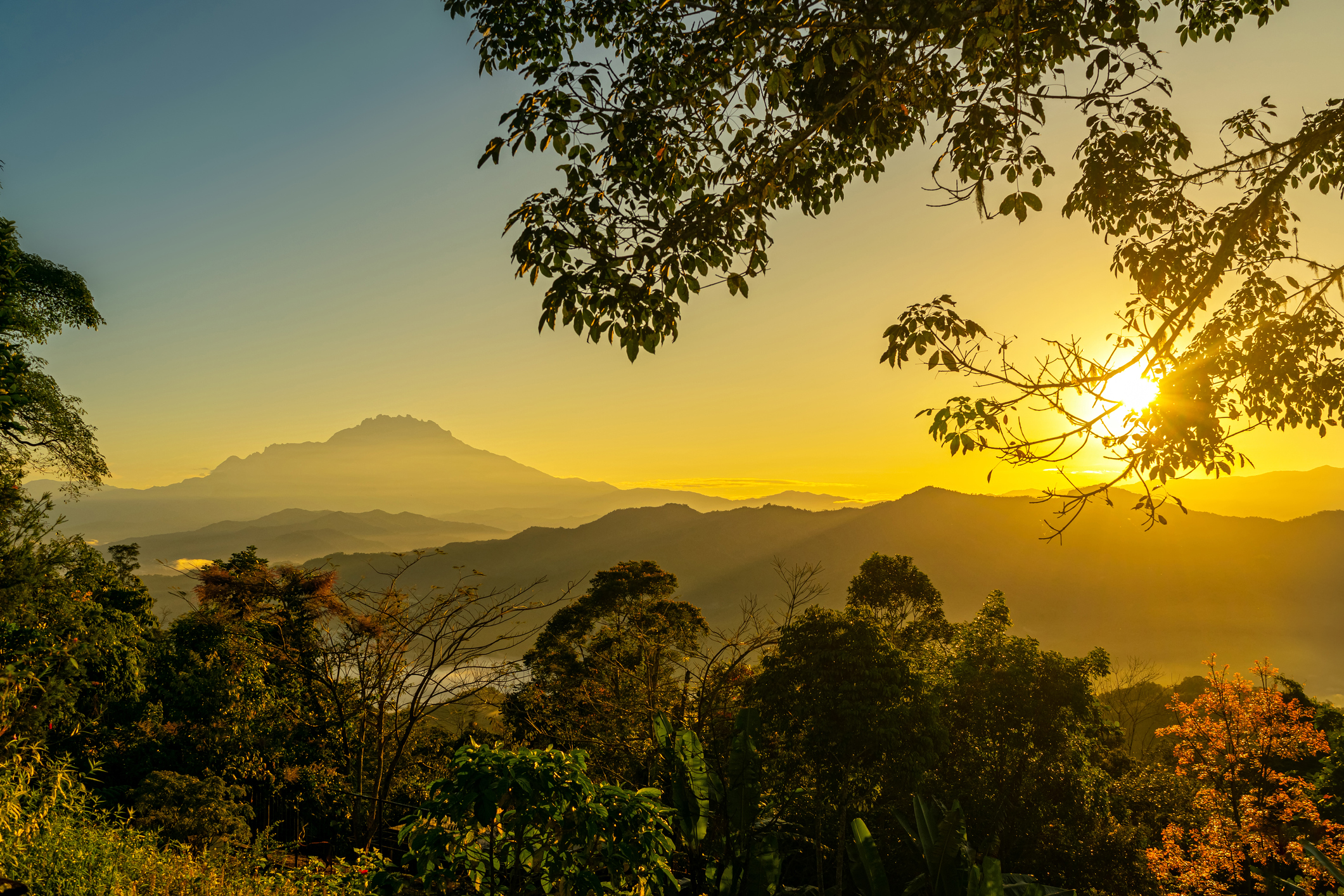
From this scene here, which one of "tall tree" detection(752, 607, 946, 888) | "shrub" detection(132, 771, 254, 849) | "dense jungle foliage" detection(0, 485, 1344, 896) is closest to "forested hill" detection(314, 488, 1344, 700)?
"dense jungle foliage" detection(0, 485, 1344, 896)

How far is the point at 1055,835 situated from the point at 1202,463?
9.83 m

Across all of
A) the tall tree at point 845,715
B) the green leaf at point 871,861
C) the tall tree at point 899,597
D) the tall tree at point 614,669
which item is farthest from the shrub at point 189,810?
the tall tree at point 899,597

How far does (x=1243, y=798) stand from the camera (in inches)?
432

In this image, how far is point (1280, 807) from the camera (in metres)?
10.8

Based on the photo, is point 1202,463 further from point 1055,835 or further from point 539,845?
point 1055,835

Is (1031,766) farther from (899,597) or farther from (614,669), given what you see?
(614,669)

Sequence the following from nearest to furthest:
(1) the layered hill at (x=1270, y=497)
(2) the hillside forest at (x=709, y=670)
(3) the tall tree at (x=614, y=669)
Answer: (2) the hillside forest at (x=709, y=670), (3) the tall tree at (x=614, y=669), (1) the layered hill at (x=1270, y=497)

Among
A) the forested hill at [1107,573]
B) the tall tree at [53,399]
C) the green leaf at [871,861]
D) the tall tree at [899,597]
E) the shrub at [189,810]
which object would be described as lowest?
the forested hill at [1107,573]

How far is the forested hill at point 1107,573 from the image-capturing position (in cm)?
11019

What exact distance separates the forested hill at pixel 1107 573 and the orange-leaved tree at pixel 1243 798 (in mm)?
90238

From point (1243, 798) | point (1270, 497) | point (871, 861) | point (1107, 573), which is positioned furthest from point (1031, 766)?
point (1270, 497)

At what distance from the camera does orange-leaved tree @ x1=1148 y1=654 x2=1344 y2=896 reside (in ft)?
33.5

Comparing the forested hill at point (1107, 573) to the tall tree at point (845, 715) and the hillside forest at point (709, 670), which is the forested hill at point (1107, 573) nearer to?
the hillside forest at point (709, 670)

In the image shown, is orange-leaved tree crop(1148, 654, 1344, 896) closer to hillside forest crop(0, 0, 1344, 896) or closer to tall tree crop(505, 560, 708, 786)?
hillside forest crop(0, 0, 1344, 896)
